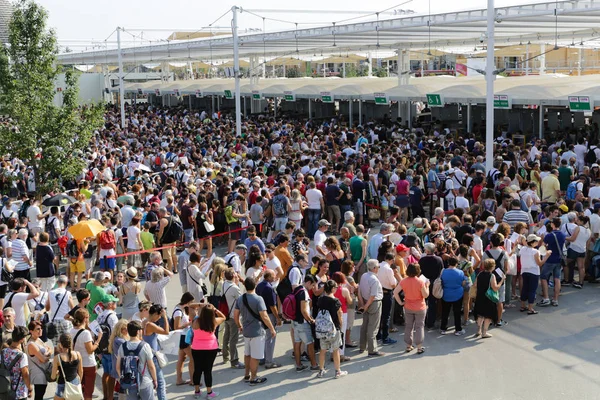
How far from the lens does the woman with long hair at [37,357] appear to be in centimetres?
777

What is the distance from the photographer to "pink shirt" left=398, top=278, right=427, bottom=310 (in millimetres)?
9320

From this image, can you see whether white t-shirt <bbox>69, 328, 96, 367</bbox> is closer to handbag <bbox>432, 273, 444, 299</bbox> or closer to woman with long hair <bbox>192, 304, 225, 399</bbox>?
woman with long hair <bbox>192, 304, 225, 399</bbox>

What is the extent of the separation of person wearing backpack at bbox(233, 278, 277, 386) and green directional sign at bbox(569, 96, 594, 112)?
1404 centimetres

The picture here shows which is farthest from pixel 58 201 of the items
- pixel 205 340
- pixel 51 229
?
pixel 205 340

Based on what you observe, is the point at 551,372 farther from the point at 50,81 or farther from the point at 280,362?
the point at 50,81

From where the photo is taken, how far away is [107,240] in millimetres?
12836

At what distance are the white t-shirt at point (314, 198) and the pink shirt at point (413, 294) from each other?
6034 mm

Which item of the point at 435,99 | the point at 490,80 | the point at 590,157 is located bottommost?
the point at 590,157

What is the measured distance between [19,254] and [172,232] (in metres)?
3.01

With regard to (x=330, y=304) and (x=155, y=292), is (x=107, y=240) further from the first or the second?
(x=330, y=304)

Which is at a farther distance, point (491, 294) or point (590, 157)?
point (590, 157)

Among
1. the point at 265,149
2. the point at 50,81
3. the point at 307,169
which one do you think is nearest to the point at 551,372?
the point at 307,169

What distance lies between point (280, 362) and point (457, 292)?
2.55 m

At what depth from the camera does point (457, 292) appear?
10.1m
